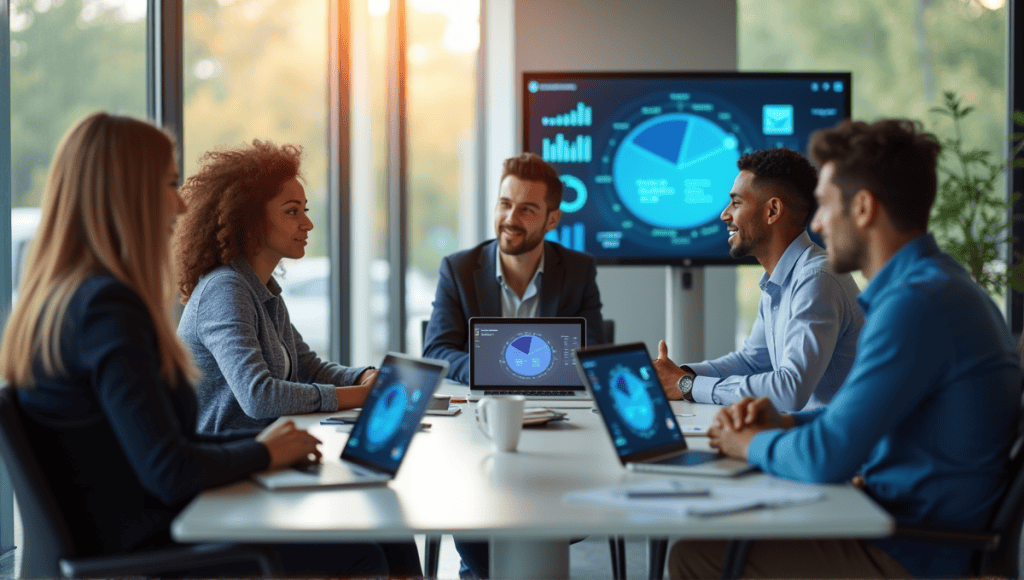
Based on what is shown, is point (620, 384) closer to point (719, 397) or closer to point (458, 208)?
point (719, 397)

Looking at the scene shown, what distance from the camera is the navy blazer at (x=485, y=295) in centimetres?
339

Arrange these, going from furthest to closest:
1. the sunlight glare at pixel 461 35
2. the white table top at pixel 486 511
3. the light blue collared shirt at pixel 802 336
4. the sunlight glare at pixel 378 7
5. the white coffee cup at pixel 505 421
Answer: the sunlight glare at pixel 461 35 → the sunlight glare at pixel 378 7 → the light blue collared shirt at pixel 802 336 → the white coffee cup at pixel 505 421 → the white table top at pixel 486 511

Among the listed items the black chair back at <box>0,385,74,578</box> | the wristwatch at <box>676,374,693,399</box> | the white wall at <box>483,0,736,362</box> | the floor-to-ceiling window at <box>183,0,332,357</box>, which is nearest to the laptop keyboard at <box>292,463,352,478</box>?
the black chair back at <box>0,385,74,578</box>

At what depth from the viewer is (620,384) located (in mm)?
1841

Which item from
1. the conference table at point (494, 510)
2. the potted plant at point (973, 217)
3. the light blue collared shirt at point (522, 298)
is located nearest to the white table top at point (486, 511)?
the conference table at point (494, 510)

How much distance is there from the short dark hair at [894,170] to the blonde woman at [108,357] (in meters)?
1.25

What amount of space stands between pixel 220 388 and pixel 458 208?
3398 millimetres

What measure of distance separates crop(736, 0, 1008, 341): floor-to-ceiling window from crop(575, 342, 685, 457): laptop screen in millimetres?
3482

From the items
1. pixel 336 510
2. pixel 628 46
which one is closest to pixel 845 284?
pixel 336 510

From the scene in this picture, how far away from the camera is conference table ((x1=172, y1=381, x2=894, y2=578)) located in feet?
4.53

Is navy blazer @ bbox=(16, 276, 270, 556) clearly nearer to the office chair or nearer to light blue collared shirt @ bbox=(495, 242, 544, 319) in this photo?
the office chair

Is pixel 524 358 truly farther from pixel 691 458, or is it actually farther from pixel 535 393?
pixel 691 458

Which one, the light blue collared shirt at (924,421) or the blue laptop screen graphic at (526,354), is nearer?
the light blue collared shirt at (924,421)

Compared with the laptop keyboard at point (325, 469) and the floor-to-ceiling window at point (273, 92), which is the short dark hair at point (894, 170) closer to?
the laptop keyboard at point (325, 469)
